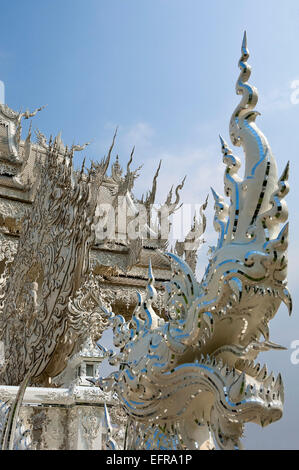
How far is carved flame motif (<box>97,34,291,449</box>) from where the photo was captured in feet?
5.99

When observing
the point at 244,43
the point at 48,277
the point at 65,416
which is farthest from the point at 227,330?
the point at 48,277

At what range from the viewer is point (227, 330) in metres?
2.03

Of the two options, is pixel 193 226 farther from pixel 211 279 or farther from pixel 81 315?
pixel 211 279

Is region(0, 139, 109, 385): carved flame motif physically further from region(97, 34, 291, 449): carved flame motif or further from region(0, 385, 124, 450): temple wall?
region(97, 34, 291, 449): carved flame motif

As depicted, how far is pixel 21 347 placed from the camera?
5945mm

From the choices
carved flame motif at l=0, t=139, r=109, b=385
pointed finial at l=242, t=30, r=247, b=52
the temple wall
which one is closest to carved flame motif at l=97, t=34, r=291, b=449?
pointed finial at l=242, t=30, r=247, b=52

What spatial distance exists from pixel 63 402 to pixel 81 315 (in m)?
0.96

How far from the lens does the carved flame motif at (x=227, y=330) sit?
5.99 ft

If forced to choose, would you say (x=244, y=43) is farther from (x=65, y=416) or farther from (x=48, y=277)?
(x=48, y=277)

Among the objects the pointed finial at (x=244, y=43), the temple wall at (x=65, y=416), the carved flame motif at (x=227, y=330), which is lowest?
the temple wall at (x=65, y=416)

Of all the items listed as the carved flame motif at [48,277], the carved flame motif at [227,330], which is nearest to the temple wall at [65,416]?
the carved flame motif at [48,277]

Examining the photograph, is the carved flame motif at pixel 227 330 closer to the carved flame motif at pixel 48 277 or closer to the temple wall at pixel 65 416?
the temple wall at pixel 65 416
